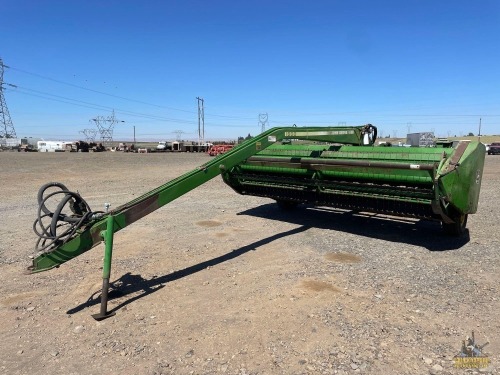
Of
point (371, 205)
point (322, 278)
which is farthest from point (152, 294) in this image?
point (371, 205)

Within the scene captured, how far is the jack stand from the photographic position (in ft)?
12.4

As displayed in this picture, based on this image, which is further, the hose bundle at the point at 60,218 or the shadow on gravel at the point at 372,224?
the shadow on gravel at the point at 372,224

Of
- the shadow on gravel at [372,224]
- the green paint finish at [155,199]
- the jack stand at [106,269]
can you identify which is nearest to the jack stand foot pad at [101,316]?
the jack stand at [106,269]

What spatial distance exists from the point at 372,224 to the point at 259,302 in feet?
13.3

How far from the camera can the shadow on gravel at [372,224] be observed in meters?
6.38

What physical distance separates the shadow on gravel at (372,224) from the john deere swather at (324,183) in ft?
1.22

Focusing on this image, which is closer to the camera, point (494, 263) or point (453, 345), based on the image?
point (453, 345)

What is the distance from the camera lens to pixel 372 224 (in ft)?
24.6

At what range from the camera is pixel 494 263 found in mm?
5312

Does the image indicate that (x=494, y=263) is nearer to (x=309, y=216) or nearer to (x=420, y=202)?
(x=420, y=202)

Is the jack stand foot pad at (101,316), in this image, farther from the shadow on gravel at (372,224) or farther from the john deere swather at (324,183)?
the shadow on gravel at (372,224)

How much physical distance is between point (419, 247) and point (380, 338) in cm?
304

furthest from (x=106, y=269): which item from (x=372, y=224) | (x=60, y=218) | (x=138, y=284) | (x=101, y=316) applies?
(x=372, y=224)

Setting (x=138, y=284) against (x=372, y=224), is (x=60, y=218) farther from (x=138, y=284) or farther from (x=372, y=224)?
(x=372, y=224)
